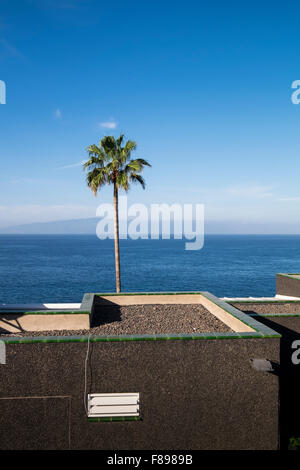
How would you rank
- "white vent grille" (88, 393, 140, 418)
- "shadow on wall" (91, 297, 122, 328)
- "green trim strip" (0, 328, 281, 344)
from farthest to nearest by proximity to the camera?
"shadow on wall" (91, 297, 122, 328) < "white vent grille" (88, 393, 140, 418) < "green trim strip" (0, 328, 281, 344)

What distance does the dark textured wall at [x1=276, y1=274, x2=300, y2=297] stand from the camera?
19656 millimetres

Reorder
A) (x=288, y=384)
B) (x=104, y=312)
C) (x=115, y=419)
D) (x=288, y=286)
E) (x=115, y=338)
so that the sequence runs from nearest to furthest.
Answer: (x=115, y=338) < (x=115, y=419) < (x=288, y=384) < (x=104, y=312) < (x=288, y=286)

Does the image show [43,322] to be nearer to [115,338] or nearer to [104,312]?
[104,312]

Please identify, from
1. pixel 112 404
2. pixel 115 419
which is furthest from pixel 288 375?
pixel 112 404

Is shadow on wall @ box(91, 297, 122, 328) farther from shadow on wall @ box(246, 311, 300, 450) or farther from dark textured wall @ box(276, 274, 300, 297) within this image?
→ dark textured wall @ box(276, 274, 300, 297)

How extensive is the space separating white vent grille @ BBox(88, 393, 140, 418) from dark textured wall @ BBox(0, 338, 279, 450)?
16 centimetres

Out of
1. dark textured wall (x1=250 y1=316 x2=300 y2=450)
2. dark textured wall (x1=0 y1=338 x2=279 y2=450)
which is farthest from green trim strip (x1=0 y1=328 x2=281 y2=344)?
dark textured wall (x1=250 y1=316 x2=300 y2=450)

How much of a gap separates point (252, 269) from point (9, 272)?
62.9 meters

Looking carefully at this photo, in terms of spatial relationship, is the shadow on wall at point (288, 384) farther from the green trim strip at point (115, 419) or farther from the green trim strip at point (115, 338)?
the green trim strip at point (115, 419)

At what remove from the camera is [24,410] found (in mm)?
8039

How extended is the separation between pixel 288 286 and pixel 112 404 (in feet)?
51.7

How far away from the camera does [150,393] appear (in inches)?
324

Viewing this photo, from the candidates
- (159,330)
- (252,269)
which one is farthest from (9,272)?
(159,330)

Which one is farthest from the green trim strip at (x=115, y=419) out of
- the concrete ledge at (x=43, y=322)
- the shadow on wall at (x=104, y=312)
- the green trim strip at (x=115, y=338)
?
the shadow on wall at (x=104, y=312)
